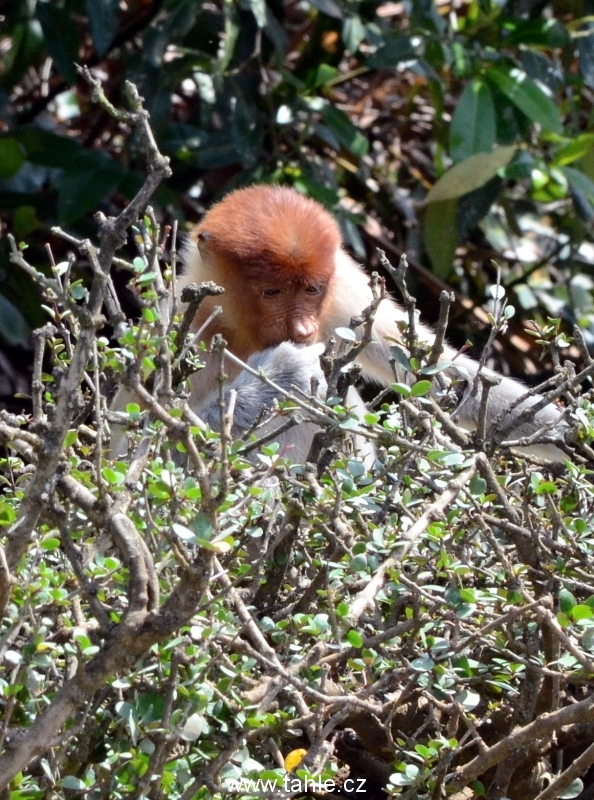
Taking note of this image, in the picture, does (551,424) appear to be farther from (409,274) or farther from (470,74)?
(409,274)

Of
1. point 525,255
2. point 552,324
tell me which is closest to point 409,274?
point 525,255

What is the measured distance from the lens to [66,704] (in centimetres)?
181

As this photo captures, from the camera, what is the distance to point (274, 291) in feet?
15.7

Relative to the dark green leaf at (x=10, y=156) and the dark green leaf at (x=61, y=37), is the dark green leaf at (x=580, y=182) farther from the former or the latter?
the dark green leaf at (x=10, y=156)

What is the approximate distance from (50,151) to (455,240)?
2406 millimetres

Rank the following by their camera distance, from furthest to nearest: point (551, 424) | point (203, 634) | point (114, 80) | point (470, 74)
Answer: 1. point (114, 80)
2. point (470, 74)
3. point (551, 424)
4. point (203, 634)

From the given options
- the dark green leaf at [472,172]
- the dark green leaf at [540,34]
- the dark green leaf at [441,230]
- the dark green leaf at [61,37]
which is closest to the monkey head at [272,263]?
the dark green leaf at [472,172]

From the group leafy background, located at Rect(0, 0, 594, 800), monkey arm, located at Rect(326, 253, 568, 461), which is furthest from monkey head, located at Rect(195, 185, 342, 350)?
leafy background, located at Rect(0, 0, 594, 800)

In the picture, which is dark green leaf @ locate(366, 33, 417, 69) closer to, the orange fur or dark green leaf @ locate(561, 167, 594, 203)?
dark green leaf @ locate(561, 167, 594, 203)

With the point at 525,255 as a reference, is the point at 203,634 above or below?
below

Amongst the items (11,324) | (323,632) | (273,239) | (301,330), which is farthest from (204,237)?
(323,632)

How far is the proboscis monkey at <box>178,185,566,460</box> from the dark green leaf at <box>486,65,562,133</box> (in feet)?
5.18

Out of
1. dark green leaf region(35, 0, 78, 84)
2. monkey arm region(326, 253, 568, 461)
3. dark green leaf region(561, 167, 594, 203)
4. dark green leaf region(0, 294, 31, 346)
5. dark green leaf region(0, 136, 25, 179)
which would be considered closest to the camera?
monkey arm region(326, 253, 568, 461)

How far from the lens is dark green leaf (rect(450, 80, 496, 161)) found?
5926 mm
